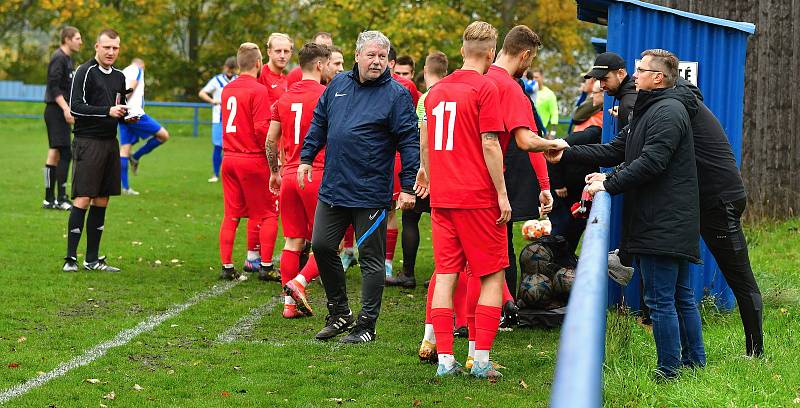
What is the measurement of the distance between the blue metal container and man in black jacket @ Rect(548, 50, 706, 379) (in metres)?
2.06

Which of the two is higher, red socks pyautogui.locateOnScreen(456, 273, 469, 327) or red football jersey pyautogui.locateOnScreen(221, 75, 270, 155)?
red football jersey pyautogui.locateOnScreen(221, 75, 270, 155)

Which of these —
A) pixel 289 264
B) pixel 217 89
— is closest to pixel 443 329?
pixel 289 264

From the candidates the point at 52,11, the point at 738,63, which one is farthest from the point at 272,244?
the point at 52,11

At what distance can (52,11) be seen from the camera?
157 ft

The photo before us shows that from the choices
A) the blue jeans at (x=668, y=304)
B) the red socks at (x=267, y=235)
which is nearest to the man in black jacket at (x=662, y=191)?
the blue jeans at (x=668, y=304)

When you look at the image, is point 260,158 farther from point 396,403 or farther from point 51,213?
point 51,213

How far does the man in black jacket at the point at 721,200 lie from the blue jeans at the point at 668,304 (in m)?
Answer: 0.43

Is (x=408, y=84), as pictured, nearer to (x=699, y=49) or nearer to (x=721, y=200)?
(x=699, y=49)

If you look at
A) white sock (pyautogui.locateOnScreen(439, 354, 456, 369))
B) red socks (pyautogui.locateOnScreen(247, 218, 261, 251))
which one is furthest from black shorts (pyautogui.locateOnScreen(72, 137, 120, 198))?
white sock (pyautogui.locateOnScreen(439, 354, 456, 369))

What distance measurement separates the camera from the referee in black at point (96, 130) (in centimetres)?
1020

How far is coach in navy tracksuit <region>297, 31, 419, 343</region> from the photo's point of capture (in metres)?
7.44

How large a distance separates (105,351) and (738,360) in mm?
3930

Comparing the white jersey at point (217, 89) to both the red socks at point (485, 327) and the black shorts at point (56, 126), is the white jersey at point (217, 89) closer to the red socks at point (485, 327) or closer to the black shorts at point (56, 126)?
the black shorts at point (56, 126)

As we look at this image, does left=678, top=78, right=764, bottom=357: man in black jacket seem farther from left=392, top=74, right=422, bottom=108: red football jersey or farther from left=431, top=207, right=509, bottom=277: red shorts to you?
left=392, top=74, right=422, bottom=108: red football jersey
